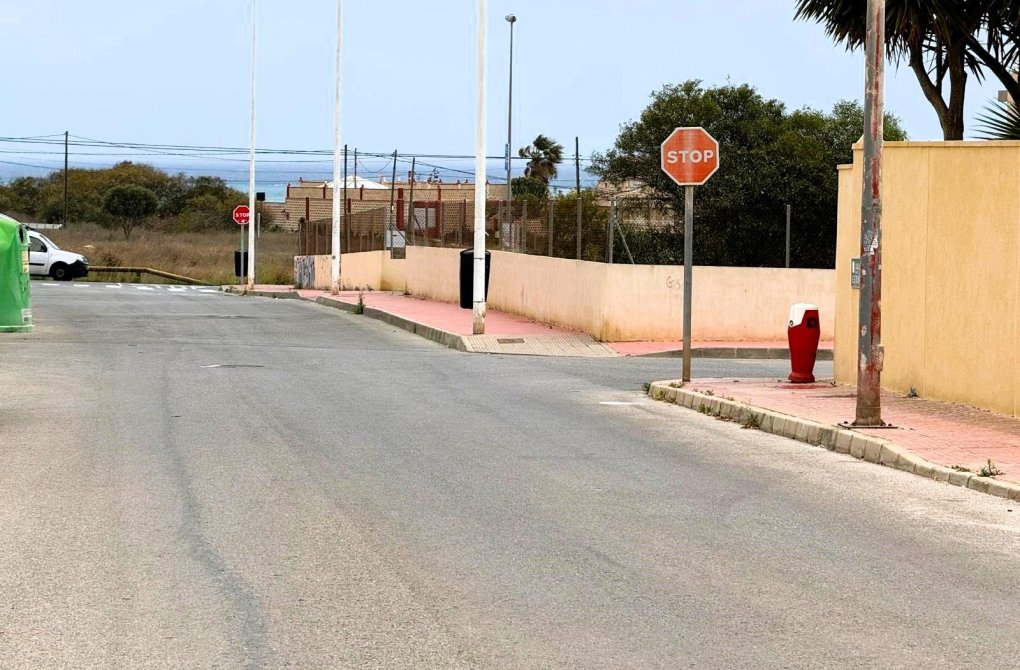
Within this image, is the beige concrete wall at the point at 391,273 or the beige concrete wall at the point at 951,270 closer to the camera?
the beige concrete wall at the point at 951,270

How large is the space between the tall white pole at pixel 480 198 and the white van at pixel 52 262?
106ft

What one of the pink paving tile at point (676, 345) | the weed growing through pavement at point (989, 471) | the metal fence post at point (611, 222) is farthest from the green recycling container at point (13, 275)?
the weed growing through pavement at point (989, 471)

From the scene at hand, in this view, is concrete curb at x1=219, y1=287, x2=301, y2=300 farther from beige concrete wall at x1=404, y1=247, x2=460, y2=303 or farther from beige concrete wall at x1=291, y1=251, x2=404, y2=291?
beige concrete wall at x1=404, y1=247, x2=460, y2=303

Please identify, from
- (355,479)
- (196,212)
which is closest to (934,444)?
(355,479)

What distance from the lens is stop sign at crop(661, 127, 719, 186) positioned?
16.9 meters

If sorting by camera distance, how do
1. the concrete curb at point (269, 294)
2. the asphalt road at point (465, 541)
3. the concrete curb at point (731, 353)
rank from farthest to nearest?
1. the concrete curb at point (269, 294)
2. the concrete curb at point (731, 353)
3. the asphalt road at point (465, 541)

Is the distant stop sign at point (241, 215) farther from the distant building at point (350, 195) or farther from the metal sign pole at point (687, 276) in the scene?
the distant building at point (350, 195)

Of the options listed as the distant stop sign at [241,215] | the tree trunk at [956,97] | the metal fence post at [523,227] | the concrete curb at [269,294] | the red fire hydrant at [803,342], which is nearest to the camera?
the red fire hydrant at [803,342]

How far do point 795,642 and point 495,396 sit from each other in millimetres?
10015

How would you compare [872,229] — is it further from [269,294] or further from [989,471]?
[269,294]

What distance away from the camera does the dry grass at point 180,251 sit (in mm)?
62375

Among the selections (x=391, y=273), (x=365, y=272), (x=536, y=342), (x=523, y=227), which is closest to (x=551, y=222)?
(x=523, y=227)

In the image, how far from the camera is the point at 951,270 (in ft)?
47.6

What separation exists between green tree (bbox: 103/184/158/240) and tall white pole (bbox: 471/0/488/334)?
8637 centimetres
